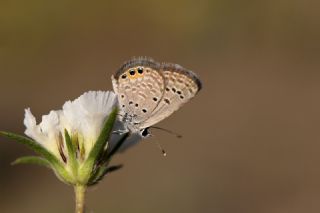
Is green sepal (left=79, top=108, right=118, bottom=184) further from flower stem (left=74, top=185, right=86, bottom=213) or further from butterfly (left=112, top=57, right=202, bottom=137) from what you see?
butterfly (left=112, top=57, right=202, bottom=137)

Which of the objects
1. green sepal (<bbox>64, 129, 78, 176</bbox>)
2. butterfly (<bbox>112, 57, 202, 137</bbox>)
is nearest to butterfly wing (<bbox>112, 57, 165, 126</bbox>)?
butterfly (<bbox>112, 57, 202, 137</bbox>)

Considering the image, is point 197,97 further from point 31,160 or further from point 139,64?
point 31,160

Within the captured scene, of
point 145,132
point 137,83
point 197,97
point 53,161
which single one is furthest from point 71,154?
point 197,97

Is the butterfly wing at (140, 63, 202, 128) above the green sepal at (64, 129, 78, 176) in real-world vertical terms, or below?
above

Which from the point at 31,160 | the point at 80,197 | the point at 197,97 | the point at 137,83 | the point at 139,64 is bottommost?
the point at 197,97

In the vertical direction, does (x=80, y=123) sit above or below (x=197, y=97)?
above

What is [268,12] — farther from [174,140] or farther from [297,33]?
[174,140]

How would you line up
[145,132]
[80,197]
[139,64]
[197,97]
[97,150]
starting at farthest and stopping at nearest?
[197,97]
[139,64]
[145,132]
[97,150]
[80,197]
